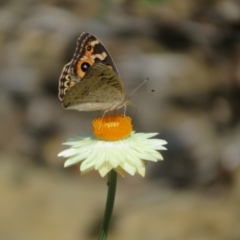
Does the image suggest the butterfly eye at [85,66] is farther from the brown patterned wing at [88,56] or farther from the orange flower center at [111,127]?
the orange flower center at [111,127]

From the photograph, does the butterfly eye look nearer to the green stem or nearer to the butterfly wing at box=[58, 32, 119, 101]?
the butterfly wing at box=[58, 32, 119, 101]

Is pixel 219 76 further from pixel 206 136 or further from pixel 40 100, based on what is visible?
pixel 40 100

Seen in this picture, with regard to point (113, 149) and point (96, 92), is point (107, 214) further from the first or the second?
point (96, 92)

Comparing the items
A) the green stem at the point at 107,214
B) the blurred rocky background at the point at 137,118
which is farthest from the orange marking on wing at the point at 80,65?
the blurred rocky background at the point at 137,118

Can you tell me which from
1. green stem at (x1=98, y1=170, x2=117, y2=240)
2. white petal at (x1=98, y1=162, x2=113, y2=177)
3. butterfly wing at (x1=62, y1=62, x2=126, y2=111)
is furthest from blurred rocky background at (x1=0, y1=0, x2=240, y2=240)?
green stem at (x1=98, y1=170, x2=117, y2=240)

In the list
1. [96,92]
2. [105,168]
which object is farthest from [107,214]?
[96,92]

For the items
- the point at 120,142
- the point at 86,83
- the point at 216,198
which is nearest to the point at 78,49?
the point at 86,83
